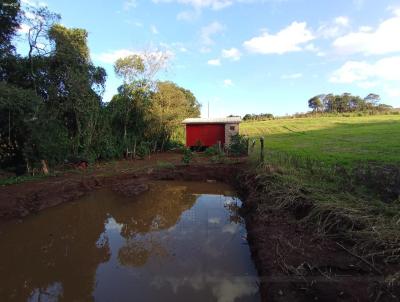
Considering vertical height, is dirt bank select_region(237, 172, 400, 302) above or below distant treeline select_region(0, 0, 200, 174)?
below

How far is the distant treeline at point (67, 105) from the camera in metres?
10.5

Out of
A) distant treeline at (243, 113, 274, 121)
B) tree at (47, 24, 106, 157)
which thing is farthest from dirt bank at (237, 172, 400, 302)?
distant treeline at (243, 113, 274, 121)

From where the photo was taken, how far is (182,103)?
18641 mm

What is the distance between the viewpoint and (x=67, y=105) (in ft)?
42.1

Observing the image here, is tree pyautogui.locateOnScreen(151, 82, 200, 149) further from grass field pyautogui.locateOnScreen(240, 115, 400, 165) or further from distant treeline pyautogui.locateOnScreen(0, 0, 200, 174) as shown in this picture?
grass field pyautogui.locateOnScreen(240, 115, 400, 165)

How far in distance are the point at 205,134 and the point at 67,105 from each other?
26.3ft

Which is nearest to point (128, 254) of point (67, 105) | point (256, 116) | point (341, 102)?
point (67, 105)

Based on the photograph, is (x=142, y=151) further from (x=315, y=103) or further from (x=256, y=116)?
(x=315, y=103)

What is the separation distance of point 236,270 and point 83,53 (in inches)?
509

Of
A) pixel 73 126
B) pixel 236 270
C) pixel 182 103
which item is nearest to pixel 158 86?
pixel 182 103

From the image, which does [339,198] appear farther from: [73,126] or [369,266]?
[73,126]

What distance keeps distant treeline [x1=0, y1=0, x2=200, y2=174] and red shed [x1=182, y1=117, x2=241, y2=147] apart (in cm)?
98

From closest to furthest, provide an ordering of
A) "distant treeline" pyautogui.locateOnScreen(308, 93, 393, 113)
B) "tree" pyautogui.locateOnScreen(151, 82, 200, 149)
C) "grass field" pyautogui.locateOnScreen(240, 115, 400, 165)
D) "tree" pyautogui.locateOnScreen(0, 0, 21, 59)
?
"grass field" pyautogui.locateOnScreen(240, 115, 400, 165)
"tree" pyautogui.locateOnScreen(0, 0, 21, 59)
"tree" pyautogui.locateOnScreen(151, 82, 200, 149)
"distant treeline" pyautogui.locateOnScreen(308, 93, 393, 113)

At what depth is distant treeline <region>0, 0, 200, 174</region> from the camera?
1047 centimetres
